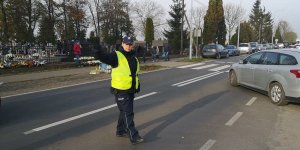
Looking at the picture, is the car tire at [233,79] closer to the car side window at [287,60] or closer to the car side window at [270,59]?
the car side window at [270,59]

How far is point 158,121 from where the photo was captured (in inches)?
301

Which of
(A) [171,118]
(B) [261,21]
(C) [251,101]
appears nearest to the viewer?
(A) [171,118]

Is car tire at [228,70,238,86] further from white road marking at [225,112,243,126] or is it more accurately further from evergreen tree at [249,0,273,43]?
evergreen tree at [249,0,273,43]

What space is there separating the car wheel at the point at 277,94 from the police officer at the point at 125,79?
5186 mm

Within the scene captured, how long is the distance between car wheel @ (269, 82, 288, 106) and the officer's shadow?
5.41 feet

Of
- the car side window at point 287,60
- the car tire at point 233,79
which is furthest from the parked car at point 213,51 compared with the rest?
the car side window at point 287,60

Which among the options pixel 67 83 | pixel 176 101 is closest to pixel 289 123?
pixel 176 101

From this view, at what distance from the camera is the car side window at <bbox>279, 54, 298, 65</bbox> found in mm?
9533

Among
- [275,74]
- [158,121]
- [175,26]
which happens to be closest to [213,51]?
[175,26]

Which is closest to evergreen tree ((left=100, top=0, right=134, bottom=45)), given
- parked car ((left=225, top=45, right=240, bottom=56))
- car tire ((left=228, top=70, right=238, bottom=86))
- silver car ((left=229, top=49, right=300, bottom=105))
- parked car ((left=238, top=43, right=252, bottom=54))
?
parked car ((left=225, top=45, right=240, bottom=56))

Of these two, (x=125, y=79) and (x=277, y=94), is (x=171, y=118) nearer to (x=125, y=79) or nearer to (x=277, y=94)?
(x=125, y=79)

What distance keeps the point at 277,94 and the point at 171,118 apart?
3.62 metres

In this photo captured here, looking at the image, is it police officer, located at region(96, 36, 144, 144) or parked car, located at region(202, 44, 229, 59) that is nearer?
police officer, located at region(96, 36, 144, 144)

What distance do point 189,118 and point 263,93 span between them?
4.11m
